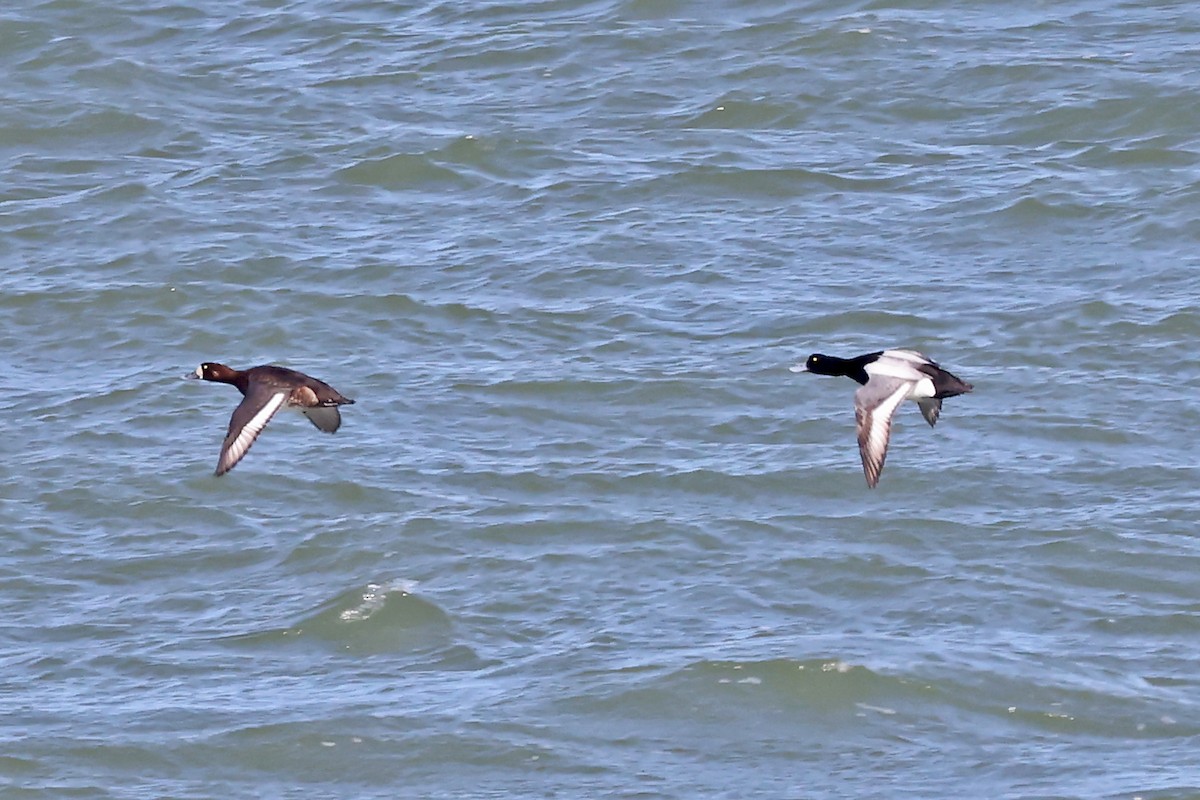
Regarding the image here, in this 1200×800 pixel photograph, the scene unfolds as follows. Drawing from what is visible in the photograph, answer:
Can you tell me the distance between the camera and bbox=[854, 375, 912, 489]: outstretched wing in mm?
12438

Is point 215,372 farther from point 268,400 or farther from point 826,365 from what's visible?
point 826,365

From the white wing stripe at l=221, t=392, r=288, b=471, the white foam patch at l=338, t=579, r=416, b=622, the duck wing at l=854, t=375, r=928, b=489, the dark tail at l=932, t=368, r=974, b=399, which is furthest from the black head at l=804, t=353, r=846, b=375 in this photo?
the white wing stripe at l=221, t=392, r=288, b=471

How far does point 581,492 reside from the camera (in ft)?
53.6

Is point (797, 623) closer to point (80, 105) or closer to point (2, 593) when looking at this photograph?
point (2, 593)

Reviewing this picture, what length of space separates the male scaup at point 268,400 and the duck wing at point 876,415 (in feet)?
9.23

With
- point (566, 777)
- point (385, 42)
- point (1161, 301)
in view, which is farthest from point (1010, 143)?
point (566, 777)

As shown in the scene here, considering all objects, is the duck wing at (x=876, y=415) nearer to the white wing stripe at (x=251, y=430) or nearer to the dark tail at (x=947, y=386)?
the dark tail at (x=947, y=386)

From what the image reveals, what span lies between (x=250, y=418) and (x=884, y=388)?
140 inches

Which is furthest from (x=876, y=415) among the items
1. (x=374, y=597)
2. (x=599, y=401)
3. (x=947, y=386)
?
(x=599, y=401)

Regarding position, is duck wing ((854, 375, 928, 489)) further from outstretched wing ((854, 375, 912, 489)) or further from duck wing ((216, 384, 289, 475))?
duck wing ((216, 384, 289, 475))

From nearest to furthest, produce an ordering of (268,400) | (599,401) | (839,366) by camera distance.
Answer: (268,400)
(839,366)
(599,401)

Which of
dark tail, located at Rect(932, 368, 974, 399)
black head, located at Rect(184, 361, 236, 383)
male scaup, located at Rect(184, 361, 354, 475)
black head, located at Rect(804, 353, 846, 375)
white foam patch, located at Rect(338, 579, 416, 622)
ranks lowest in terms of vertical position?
white foam patch, located at Rect(338, 579, 416, 622)

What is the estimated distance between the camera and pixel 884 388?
1340cm

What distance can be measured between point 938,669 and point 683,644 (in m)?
1.57
